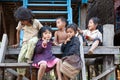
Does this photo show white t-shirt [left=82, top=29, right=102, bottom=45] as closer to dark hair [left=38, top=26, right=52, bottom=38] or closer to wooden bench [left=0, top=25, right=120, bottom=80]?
wooden bench [left=0, top=25, right=120, bottom=80]

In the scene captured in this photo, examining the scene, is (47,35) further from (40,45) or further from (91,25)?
(91,25)

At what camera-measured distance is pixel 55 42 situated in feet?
20.6

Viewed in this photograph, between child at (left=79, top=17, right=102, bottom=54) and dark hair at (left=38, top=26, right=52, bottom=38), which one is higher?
dark hair at (left=38, top=26, right=52, bottom=38)

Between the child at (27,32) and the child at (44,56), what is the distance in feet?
0.33

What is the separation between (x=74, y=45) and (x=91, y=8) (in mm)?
11346

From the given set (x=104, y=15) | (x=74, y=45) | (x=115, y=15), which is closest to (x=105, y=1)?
(x=104, y=15)

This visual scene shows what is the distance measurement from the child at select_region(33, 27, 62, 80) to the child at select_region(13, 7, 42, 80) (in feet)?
0.33

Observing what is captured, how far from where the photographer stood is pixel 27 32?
580 centimetres

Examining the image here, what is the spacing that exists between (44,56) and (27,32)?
785mm

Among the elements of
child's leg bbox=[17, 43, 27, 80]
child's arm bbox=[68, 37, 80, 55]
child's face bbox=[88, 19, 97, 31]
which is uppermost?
child's face bbox=[88, 19, 97, 31]

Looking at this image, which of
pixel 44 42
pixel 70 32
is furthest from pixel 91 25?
pixel 44 42

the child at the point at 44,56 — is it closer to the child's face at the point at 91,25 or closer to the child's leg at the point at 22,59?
the child's leg at the point at 22,59

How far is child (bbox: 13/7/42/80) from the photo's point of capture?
5273 mm

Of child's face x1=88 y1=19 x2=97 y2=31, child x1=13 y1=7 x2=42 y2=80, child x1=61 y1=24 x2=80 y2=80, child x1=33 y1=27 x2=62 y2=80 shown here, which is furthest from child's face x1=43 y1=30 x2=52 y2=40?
child's face x1=88 y1=19 x2=97 y2=31
